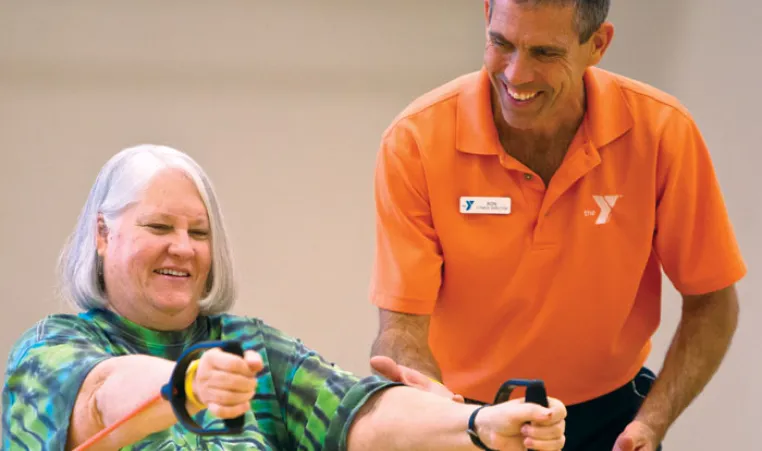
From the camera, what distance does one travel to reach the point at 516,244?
201 cm

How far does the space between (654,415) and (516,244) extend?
457mm

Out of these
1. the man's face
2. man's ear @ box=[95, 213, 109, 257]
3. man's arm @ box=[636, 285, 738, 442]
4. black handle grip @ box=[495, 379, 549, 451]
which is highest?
the man's face

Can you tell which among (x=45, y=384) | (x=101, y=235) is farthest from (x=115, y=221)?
(x=45, y=384)

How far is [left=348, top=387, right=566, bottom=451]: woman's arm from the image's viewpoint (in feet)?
4.30

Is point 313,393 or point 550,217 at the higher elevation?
point 550,217

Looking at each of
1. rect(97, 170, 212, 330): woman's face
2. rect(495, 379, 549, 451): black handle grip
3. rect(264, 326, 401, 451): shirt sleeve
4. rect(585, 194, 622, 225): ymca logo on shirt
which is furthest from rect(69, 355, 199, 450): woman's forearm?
rect(585, 194, 622, 225): ymca logo on shirt

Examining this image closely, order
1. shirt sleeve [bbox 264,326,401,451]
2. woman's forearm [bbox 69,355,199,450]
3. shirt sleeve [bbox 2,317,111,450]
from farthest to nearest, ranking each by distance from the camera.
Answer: shirt sleeve [bbox 264,326,401,451]
shirt sleeve [bbox 2,317,111,450]
woman's forearm [bbox 69,355,199,450]

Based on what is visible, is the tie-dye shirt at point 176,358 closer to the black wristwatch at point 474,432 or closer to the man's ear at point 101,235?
the man's ear at point 101,235

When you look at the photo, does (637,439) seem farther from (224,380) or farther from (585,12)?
(224,380)

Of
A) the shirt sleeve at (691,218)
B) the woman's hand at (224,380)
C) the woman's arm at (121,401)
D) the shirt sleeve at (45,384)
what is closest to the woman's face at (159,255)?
the shirt sleeve at (45,384)

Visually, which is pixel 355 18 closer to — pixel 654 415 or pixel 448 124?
pixel 448 124

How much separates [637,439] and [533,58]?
0.79 meters

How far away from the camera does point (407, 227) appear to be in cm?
202

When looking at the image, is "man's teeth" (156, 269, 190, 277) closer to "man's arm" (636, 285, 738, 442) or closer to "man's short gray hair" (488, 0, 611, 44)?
"man's short gray hair" (488, 0, 611, 44)
